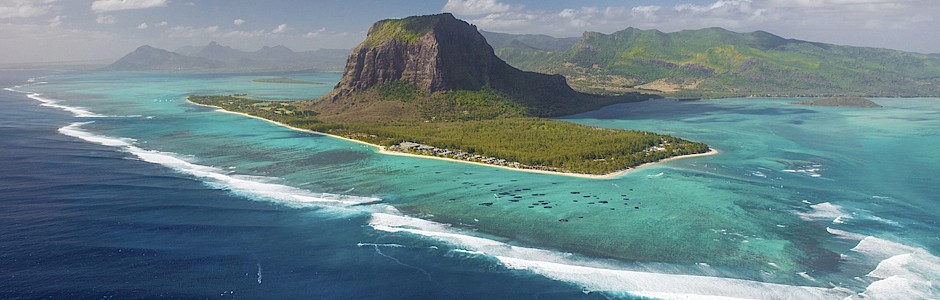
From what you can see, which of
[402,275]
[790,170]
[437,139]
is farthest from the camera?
[437,139]

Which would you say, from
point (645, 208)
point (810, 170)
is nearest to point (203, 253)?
point (645, 208)

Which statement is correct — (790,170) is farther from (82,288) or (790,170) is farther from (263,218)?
(82,288)

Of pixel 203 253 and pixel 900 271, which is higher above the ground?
pixel 203 253

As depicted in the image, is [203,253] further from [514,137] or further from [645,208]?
[514,137]

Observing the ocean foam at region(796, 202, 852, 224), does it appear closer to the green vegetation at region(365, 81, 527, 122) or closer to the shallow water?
the shallow water

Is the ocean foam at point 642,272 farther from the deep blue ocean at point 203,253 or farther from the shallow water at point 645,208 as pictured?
the deep blue ocean at point 203,253

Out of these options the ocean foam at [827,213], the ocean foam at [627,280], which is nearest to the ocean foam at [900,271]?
the ocean foam at [627,280]

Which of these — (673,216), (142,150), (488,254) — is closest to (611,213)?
(673,216)
